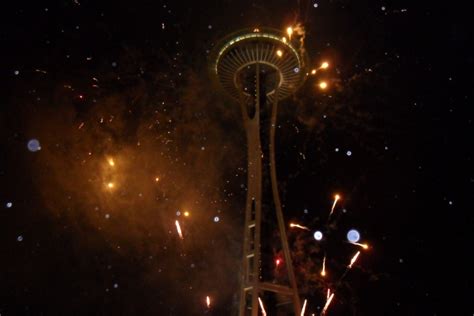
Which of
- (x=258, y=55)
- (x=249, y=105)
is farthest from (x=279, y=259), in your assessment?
(x=258, y=55)

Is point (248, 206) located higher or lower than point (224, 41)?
lower

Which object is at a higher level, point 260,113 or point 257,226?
point 260,113

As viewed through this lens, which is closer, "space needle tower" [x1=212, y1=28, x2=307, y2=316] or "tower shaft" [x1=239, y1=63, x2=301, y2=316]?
"tower shaft" [x1=239, y1=63, x2=301, y2=316]

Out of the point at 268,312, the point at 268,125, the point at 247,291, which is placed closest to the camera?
the point at 247,291

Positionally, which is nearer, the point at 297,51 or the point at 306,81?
the point at 297,51

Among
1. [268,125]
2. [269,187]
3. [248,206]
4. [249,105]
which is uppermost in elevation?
[249,105]

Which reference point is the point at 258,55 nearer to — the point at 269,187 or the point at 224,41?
the point at 224,41

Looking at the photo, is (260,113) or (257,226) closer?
(257,226)

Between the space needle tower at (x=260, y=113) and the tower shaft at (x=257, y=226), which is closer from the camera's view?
the tower shaft at (x=257, y=226)
